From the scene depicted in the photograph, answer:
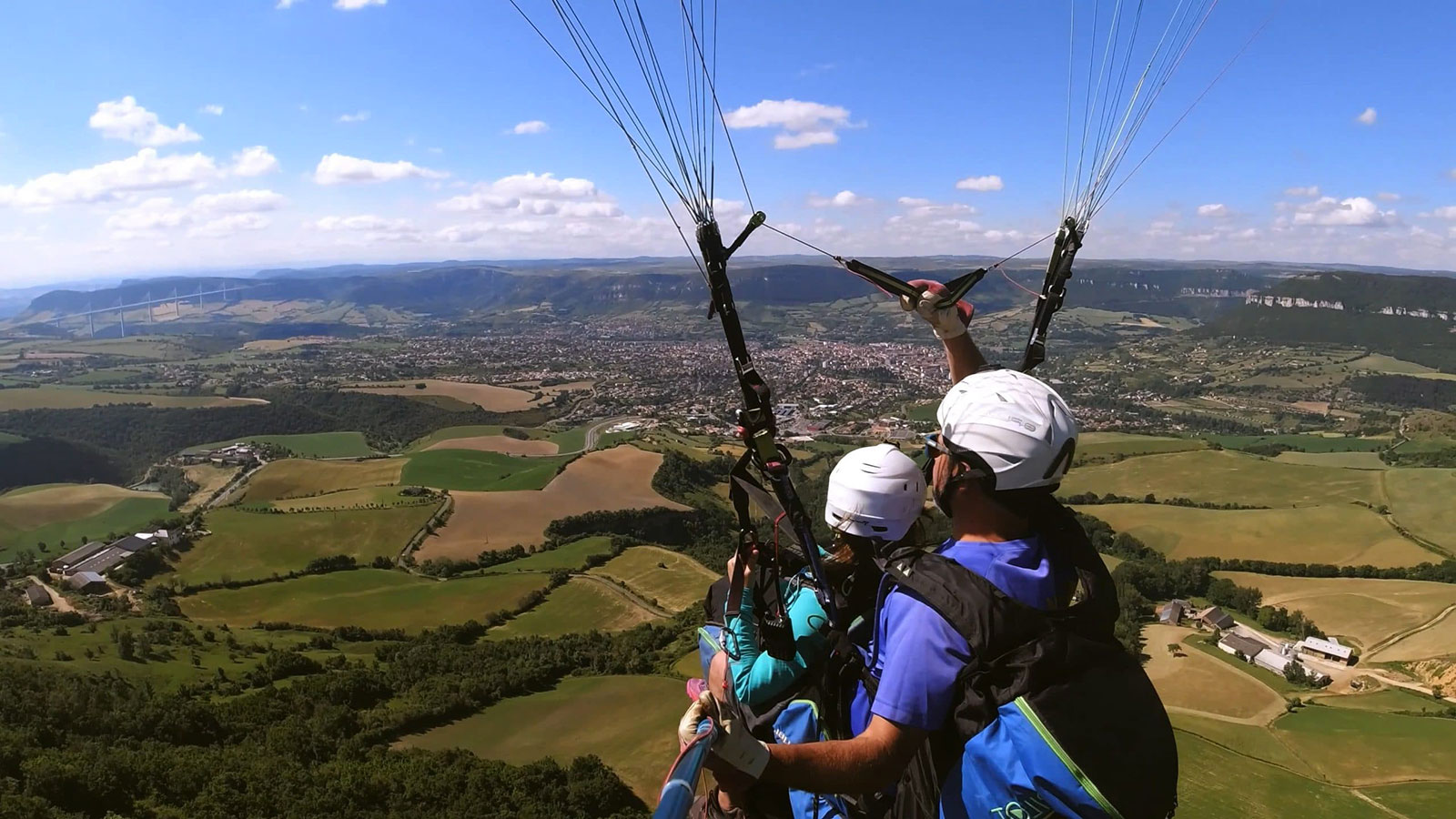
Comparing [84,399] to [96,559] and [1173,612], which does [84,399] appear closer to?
[96,559]

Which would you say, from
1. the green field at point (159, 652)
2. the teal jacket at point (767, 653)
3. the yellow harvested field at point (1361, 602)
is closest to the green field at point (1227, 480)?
the yellow harvested field at point (1361, 602)

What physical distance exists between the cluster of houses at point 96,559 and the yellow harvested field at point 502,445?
1292 inches

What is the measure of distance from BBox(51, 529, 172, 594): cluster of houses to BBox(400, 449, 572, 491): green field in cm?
2027

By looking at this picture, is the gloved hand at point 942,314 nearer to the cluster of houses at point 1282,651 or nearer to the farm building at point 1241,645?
the cluster of houses at point 1282,651

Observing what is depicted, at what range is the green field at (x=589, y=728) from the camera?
27219 mm

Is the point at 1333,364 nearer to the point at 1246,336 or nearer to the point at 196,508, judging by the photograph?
the point at 1246,336

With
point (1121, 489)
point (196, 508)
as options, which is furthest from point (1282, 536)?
point (196, 508)

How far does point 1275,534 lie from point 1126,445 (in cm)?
3043

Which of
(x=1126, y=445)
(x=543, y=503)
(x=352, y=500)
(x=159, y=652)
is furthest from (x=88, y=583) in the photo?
(x=1126, y=445)

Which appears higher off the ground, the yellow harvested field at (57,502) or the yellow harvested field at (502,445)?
the yellow harvested field at (502,445)

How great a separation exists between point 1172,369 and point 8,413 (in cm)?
19863

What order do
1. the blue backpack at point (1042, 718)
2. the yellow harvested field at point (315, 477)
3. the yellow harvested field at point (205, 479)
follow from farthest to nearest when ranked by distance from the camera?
the yellow harvested field at point (205, 479) → the yellow harvested field at point (315, 477) → the blue backpack at point (1042, 718)

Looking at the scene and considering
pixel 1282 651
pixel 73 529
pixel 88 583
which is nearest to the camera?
pixel 1282 651

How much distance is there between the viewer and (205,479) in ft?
264
